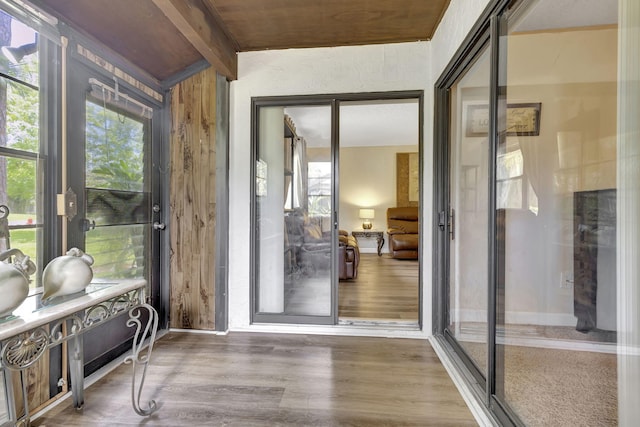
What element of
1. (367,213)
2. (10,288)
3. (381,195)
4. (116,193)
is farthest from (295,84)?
(381,195)

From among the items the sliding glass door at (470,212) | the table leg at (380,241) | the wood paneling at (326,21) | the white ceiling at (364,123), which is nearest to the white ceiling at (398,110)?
the white ceiling at (364,123)

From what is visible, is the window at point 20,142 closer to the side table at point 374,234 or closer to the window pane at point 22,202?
the window pane at point 22,202

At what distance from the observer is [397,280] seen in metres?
4.41

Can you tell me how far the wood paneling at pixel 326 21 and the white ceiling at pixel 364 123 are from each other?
1.74ft

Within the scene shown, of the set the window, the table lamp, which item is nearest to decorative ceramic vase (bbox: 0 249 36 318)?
the window

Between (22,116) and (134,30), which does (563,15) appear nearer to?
(134,30)

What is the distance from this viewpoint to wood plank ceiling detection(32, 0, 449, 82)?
1.80 metres

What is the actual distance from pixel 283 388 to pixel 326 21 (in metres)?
2.58

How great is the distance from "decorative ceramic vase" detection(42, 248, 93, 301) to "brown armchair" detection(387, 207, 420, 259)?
211 inches

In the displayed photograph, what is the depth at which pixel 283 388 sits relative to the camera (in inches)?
69.3

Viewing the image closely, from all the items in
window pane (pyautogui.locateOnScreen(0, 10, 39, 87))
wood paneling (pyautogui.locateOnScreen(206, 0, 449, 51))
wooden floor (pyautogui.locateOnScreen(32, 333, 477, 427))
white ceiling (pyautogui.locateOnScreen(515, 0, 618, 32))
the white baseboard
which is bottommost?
wooden floor (pyautogui.locateOnScreen(32, 333, 477, 427))

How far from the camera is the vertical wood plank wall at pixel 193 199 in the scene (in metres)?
2.58

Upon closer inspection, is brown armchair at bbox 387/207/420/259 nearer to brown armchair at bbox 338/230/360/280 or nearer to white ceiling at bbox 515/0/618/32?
brown armchair at bbox 338/230/360/280

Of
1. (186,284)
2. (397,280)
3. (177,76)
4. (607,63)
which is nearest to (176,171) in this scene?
(177,76)
